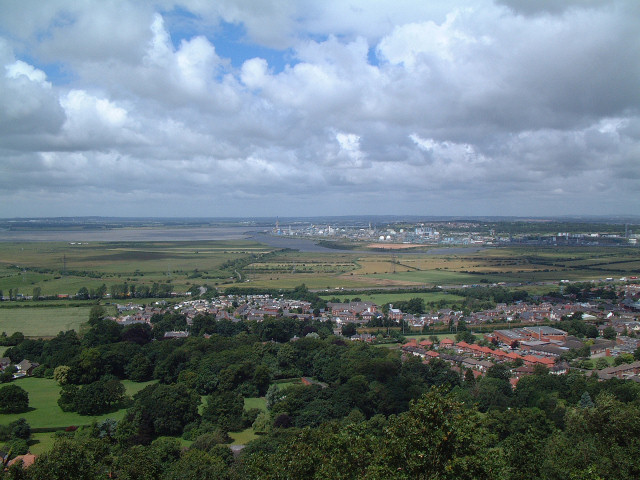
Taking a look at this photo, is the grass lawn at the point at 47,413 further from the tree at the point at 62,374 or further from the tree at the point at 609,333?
the tree at the point at 609,333

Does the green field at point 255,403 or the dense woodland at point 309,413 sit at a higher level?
the dense woodland at point 309,413

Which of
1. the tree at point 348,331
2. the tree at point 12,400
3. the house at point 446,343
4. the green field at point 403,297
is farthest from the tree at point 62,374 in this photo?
the green field at point 403,297

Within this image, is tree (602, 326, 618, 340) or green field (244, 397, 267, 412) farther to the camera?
tree (602, 326, 618, 340)

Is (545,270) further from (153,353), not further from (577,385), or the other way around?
(153,353)

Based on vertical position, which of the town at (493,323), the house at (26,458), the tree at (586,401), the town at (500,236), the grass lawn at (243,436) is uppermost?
the town at (500,236)

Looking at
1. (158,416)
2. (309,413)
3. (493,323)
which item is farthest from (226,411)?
(493,323)

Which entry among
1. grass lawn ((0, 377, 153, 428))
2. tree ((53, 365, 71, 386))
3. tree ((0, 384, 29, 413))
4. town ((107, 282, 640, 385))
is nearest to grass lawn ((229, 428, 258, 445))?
grass lawn ((0, 377, 153, 428))

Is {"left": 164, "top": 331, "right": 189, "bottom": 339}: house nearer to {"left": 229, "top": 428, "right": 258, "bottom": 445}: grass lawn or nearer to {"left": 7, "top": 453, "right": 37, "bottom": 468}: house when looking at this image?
{"left": 229, "top": 428, "right": 258, "bottom": 445}: grass lawn

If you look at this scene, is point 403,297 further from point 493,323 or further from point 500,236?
point 500,236
